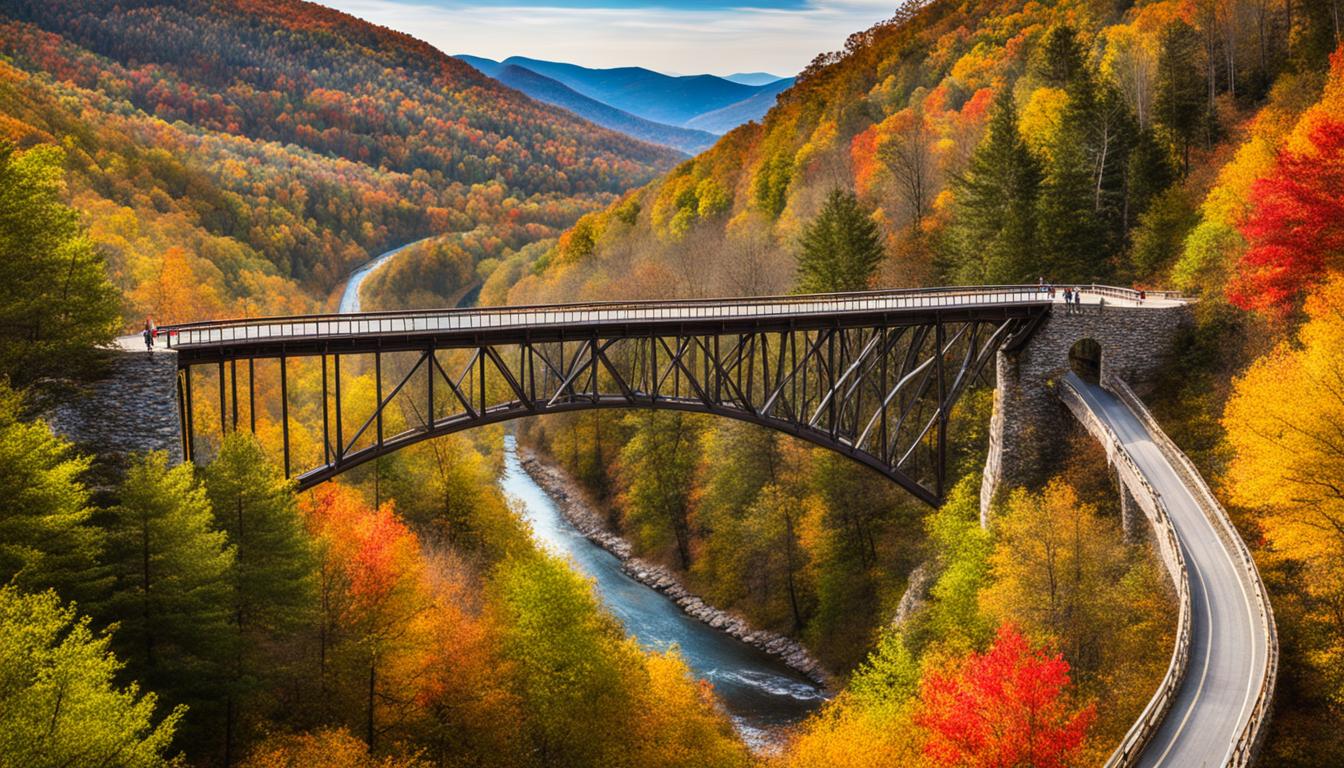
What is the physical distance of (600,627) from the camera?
3972cm

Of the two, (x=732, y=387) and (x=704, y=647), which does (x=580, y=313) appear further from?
(x=704, y=647)

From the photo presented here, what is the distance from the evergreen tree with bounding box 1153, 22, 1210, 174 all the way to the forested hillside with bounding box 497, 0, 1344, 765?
0.46ft

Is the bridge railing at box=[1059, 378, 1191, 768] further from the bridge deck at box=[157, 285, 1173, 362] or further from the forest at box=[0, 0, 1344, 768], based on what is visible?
the bridge deck at box=[157, 285, 1173, 362]

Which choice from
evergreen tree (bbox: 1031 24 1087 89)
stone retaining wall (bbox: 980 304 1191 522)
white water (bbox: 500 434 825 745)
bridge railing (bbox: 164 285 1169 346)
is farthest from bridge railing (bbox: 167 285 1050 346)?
evergreen tree (bbox: 1031 24 1087 89)

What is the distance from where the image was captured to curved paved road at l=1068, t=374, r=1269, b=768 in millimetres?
24844

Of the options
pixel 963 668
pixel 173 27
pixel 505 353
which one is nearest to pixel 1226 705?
pixel 963 668

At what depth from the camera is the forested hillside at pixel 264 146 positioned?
85.1 m

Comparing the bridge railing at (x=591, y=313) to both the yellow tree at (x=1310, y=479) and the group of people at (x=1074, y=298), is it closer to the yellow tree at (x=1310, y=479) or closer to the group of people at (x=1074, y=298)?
the group of people at (x=1074, y=298)

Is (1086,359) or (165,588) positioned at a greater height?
(1086,359)

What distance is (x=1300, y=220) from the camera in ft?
122

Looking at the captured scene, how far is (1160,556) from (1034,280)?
19034 millimetres

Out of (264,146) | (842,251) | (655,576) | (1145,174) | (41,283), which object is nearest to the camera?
(41,283)

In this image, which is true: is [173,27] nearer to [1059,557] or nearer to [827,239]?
[827,239]

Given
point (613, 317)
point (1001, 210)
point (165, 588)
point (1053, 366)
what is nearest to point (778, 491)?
point (1053, 366)
